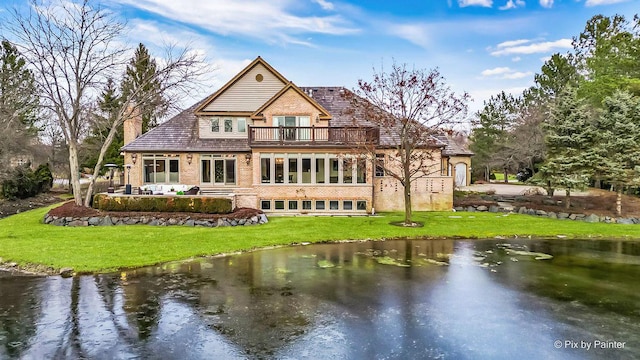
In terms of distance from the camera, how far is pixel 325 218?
20.7 meters

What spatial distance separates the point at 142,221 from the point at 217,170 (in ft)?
21.3

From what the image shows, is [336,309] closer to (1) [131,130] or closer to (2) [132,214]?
(2) [132,214]

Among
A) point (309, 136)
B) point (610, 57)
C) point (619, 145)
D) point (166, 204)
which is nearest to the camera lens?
point (166, 204)

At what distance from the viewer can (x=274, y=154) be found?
22672mm

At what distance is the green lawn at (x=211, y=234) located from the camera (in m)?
12.8

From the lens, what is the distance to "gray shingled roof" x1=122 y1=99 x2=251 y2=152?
24328 millimetres

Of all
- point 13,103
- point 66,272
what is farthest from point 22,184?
point 66,272

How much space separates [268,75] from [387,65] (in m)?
8.41

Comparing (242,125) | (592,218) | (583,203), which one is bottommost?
(592,218)

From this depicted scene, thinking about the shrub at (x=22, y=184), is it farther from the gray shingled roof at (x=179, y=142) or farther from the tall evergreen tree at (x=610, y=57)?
the tall evergreen tree at (x=610, y=57)

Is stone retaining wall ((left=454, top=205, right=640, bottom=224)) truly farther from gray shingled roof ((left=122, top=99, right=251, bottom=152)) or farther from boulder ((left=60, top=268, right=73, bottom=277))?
boulder ((left=60, top=268, right=73, bottom=277))

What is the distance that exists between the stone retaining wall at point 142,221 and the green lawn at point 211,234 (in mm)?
606

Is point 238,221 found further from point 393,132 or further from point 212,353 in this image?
point 212,353

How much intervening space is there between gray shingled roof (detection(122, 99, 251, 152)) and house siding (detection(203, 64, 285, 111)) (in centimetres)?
207
